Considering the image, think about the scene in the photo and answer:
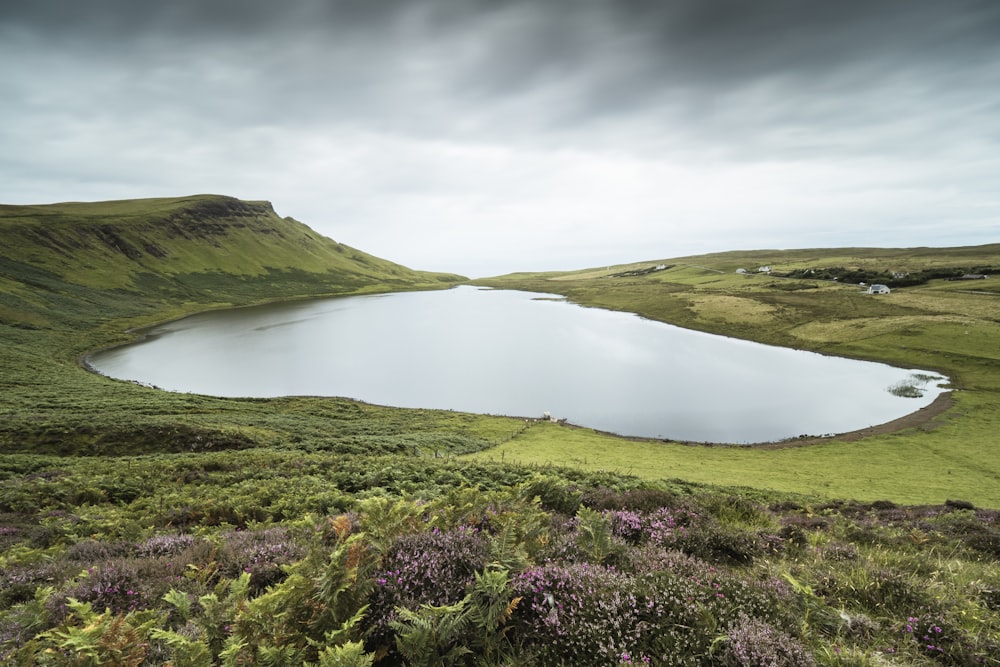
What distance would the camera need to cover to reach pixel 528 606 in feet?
13.9

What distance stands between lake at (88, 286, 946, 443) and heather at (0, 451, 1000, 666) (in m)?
30.6

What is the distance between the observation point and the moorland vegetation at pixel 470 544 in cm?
377

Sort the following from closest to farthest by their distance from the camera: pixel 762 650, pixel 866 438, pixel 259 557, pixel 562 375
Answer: pixel 762 650
pixel 259 557
pixel 866 438
pixel 562 375

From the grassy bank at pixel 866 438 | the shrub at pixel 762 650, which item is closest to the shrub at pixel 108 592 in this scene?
the shrub at pixel 762 650

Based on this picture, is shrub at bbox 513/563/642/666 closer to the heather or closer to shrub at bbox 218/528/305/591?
the heather

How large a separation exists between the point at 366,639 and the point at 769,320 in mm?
95695

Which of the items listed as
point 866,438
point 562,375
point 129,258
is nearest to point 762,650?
point 866,438

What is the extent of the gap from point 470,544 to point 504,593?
1.24m

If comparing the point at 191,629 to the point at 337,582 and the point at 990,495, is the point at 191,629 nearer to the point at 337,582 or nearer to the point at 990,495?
the point at 337,582

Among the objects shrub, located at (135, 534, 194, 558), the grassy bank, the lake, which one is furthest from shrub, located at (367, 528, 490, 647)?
the lake

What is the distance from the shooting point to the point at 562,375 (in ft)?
178

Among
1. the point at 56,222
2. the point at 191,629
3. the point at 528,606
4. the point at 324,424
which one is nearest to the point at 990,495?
the point at 528,606

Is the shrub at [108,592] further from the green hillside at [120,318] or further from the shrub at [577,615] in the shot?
the green hillside at [120,318]

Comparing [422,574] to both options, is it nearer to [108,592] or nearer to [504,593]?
[504,593]
